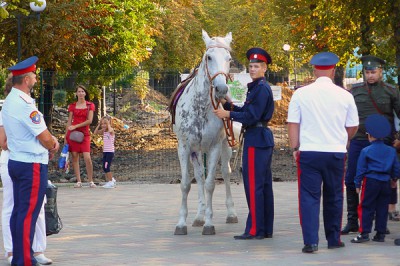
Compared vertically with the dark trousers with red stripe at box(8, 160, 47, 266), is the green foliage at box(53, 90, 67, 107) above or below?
above

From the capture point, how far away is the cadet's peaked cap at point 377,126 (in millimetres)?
10898

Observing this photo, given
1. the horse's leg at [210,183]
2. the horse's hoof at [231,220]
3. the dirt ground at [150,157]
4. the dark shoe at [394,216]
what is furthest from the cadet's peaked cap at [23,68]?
the dirt ground at [150,157]

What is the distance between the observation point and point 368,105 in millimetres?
11758

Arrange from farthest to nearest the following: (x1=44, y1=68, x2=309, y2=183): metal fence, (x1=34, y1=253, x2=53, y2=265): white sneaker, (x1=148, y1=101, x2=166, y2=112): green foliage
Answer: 1. (x1=148, y1=101, x2=166, y2=112): green foliage
2. (x1=44, y1=68, x2=309, y2=183): metal fence
3. (x1=34, y1=253, x2=53, y2=265): white sneaker

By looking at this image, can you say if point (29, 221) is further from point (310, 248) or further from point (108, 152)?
point (108, 152)

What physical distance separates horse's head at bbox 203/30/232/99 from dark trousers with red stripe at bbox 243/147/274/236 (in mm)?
844

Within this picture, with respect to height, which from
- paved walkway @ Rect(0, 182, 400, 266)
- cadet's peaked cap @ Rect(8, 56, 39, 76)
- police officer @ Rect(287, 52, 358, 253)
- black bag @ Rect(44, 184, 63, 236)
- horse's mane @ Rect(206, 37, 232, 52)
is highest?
horse's mane @ Rect(206, 37, 232, 52)

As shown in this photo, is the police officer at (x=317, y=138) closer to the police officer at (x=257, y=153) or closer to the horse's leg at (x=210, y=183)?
the police officer at (x=257, y=153)

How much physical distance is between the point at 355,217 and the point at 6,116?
467 centimetres

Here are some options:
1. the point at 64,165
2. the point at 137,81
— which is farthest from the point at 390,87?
the point at 137,81

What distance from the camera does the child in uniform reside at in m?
10.9

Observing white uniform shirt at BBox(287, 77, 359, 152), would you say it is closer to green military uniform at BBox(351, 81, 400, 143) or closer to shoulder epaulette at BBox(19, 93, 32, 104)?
green military uniform at BBox(351, 81, 400, 143)

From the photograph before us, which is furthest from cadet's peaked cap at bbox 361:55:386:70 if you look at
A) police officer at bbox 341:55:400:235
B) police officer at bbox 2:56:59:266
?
police officer at bbox 2:56:59:266

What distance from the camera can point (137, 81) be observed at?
23375 mm
